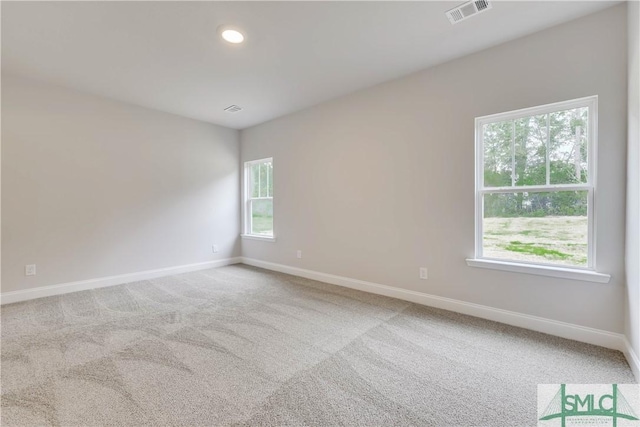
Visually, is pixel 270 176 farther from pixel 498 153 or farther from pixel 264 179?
pixel 498 153

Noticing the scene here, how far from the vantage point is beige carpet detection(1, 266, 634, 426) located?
4.85 feet

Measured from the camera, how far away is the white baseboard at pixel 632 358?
5.67ft

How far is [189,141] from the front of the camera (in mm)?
4582

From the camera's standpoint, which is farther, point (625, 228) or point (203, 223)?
point (203, 223)

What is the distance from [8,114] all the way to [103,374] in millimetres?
3292

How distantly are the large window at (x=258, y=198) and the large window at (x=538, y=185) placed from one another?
3326mm

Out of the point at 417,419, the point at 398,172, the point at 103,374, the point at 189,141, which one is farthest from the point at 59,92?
the point at 417,419

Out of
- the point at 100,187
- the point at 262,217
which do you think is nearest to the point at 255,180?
the point at 262,217

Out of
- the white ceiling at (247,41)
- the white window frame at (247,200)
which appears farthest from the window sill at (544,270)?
the white window frame at (247,200)

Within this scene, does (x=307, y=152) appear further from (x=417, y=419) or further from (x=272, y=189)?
Result: (x=417, y=419)

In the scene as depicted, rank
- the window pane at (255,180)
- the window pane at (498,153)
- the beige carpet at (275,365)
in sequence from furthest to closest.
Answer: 1. the window pane at (255,180)
2. the window pane at (498,153)
3. the beige carpet at (275,365)

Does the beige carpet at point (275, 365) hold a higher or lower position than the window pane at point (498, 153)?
lower

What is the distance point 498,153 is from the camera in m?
2.65

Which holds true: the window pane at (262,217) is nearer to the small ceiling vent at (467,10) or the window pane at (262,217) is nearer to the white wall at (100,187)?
the white wall at (100,187)
